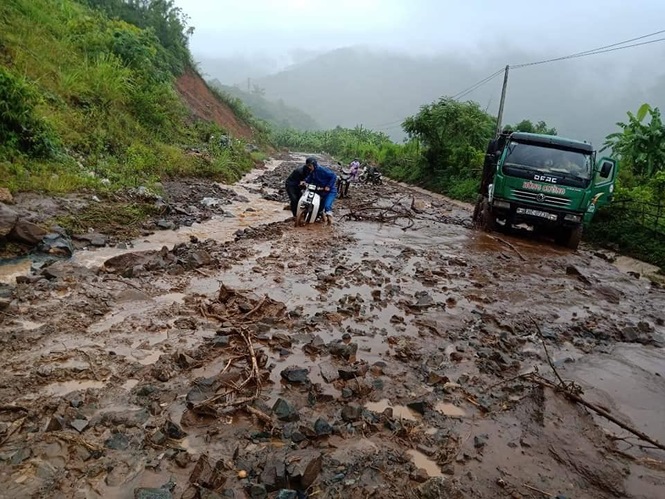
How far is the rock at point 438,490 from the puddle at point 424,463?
10 centimetres

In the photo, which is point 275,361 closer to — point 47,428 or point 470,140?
point 47,428

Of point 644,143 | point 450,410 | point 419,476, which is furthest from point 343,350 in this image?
point 644,143

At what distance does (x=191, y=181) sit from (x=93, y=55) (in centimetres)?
593

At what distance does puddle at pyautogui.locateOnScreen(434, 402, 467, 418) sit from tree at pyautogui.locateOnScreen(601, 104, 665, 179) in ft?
44.9

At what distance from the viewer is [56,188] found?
8000 millimetres

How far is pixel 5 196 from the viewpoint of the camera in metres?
6.89

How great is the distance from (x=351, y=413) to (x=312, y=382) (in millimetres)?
546

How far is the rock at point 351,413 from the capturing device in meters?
3.10

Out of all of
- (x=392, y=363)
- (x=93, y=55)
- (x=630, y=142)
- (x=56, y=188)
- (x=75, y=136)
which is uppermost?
(x=93, y=55)

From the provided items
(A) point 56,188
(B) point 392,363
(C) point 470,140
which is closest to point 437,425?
(B) point 392,363

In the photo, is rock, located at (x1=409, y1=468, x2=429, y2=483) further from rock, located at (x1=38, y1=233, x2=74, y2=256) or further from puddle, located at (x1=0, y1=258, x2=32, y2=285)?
rock, located at (x1=38, y1=233, x2=74, y2=256)

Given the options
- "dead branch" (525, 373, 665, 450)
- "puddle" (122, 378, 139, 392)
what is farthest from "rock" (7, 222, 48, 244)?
"dead branch" (525, 373, 665, 450)

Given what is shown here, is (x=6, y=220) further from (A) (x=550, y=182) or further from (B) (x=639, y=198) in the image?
(B) (x=639, y=198)

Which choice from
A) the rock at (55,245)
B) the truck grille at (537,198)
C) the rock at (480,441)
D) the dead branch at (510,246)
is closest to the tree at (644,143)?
the truck grille at (537,198)
